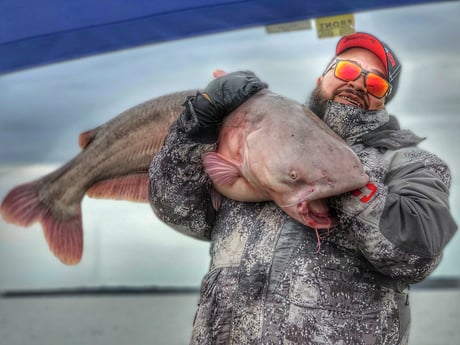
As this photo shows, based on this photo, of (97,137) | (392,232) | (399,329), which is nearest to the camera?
(392,232)

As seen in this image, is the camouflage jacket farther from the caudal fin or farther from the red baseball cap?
the caudal fin

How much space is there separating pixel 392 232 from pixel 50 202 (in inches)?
58.1

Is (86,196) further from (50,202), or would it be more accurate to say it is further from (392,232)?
(392,232)

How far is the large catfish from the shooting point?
171 cm

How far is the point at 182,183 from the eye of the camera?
202 cm

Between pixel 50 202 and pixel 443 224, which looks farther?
pixel 50 202

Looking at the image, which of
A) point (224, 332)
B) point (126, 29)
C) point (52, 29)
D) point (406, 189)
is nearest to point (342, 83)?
point (406, 189)

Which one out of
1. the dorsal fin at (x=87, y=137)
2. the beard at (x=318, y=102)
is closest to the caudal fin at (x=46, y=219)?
the dorsal fin at (x=87, y=137)

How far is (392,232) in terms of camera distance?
169cm

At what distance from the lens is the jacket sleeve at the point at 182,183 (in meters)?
1.98

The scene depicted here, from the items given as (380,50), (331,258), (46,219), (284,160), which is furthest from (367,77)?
(46,219)

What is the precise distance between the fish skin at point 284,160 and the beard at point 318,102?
0.07 meters

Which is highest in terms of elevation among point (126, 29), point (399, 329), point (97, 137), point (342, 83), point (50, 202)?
point (126, 29)

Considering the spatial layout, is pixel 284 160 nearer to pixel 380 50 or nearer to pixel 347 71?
pixel 347 71
